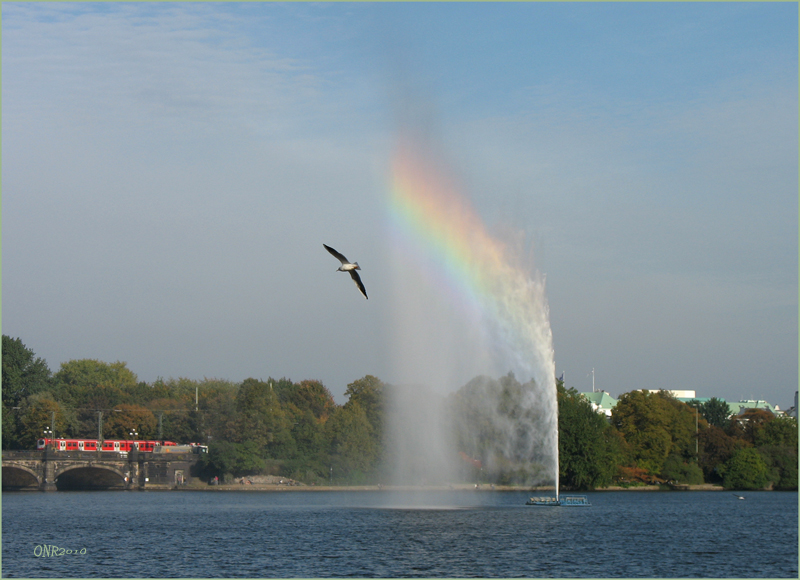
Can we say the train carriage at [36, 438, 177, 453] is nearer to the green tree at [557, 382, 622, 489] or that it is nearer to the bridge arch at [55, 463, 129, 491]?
the bridge arch at [55, 463, 129, 491]

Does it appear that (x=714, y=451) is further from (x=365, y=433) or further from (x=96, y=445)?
(x=96, y=445)

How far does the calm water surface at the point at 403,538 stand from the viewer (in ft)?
151

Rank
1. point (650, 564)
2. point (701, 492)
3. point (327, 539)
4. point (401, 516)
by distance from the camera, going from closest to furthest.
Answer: point (650, 564)
point (327, 539)
point (401, 516)
point (701, 492)

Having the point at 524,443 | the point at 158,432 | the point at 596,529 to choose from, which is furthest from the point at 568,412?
the point at 158,432

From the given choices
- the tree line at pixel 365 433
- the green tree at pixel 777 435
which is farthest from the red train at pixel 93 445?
the green tree at pixel 777 435

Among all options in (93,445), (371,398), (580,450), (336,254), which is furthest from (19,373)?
(336,254)

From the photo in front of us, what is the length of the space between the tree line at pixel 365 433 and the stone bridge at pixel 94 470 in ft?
13.9

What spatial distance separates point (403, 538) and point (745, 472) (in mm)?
80974

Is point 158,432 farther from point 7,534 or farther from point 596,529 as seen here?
point 596,529

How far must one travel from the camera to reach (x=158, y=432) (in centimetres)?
14238

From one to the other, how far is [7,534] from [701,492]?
89.1m

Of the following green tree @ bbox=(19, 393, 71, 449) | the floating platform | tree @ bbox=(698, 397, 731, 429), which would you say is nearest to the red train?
green tree @ bbox=(19, 393, 71, 449)

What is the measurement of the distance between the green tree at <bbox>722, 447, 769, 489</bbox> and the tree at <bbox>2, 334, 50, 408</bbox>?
336ft

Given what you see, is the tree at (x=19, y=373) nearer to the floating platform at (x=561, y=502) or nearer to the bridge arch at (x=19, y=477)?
the bridge arch at (x=19, y=477)
